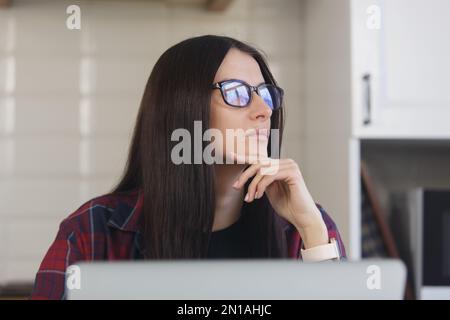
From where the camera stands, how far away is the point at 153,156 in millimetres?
872

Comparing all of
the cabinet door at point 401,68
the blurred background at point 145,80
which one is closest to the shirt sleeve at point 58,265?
the blurred background at point 145,80

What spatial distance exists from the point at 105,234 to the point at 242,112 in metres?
0.23

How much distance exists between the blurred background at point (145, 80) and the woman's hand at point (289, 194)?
1.64 ft

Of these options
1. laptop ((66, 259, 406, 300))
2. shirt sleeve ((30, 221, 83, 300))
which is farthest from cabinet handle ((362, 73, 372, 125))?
laptop ((66, 259, 406, 300))

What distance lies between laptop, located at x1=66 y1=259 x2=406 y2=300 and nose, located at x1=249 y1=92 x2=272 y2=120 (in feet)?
1.51

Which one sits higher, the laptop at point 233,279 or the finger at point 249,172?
the finger at point 249,172

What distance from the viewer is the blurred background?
1281mm

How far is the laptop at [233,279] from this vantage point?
1.27 ft

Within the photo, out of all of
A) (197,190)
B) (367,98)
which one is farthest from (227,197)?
(367,98)

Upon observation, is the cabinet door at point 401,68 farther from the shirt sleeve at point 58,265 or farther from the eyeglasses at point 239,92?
the shirt sleeve at point 58,265

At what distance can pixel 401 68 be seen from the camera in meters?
1.28

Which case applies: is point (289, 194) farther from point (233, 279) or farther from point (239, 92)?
point (233, 279)
